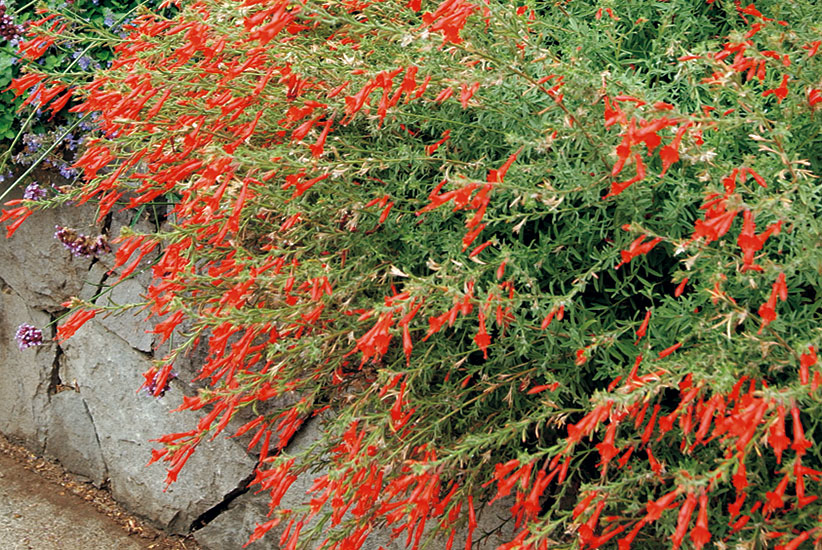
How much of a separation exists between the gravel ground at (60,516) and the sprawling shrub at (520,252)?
163 cm

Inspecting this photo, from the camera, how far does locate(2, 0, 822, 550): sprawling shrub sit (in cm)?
165

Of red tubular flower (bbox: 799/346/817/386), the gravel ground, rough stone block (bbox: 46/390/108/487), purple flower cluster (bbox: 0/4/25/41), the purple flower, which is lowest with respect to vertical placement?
the gravel ground

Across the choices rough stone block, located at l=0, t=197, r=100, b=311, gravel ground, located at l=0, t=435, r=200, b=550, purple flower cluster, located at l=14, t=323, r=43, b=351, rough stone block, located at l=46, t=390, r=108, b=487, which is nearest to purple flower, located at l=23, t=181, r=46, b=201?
rough stone block, located at l=0, t=197, r=100, b=311

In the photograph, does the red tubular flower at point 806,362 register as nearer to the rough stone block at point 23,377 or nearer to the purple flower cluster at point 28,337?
the purple flower cluster at point 28,337

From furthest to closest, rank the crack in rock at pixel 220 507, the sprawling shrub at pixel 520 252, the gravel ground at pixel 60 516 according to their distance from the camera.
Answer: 1. the gravel ground at pixel 60 516
2. the crack in rock at pixel 220 507
3. the sprawling shrub at pixel 520 252

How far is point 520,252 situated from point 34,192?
261cm

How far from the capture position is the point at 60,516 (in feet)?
12.4

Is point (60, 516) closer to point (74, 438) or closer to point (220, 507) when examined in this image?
point (74, 438)

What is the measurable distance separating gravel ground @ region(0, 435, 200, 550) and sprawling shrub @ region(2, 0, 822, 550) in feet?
5.35

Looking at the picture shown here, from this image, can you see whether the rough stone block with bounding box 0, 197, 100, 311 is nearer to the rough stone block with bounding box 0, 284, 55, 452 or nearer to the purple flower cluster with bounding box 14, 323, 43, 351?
the rough stone block with bounding box 0, 284, 55, 452

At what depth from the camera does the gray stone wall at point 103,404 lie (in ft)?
11.6

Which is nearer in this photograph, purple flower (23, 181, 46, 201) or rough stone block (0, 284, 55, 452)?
purple flower (23, 181, 46, 201)

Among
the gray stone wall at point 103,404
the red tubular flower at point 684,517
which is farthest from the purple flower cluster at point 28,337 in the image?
the red tubular flower at point 684,517

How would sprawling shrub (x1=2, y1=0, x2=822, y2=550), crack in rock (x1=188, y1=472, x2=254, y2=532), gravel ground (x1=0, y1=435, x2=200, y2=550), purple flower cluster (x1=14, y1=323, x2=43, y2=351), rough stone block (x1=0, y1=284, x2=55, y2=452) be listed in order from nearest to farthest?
sprawling shrub (x1=2, y1=0, x2=822, y2=550) < purple flower cluster (x1=14, y1=323, x2=43, y2=351) < crack in rock (x1=188, y1=472, x2=254, y2=532) < gravel ground (x1=0, y1=435, x2=200, y2=550) < rough stone block (x1=0, y1=284, x2=55, y2=452)
